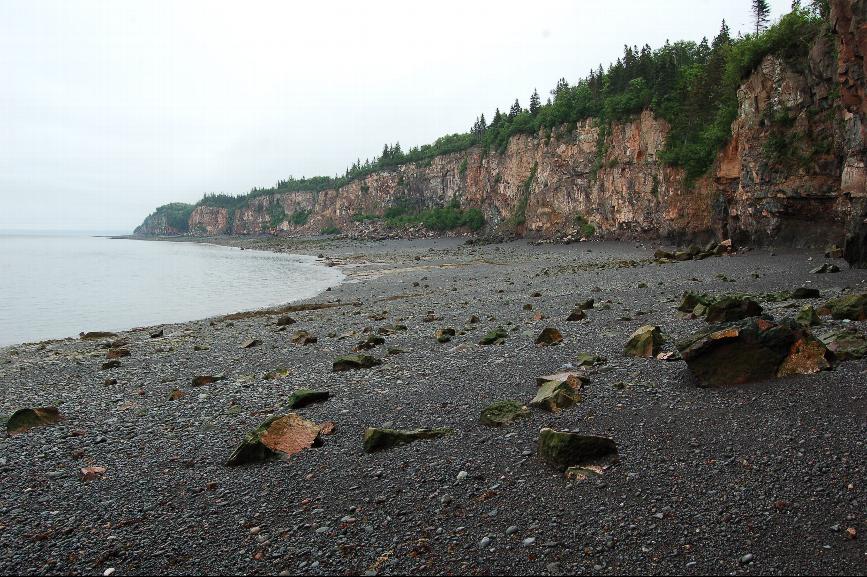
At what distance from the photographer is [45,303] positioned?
33469mm

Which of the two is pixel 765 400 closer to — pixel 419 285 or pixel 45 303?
pixel 419 285

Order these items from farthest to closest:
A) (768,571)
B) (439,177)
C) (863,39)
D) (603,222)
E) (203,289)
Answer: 1. (439,177)
2. (603,222)
3. (203,289)
4. (863,39)
5. (768,571)

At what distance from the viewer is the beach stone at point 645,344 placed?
31.6ft

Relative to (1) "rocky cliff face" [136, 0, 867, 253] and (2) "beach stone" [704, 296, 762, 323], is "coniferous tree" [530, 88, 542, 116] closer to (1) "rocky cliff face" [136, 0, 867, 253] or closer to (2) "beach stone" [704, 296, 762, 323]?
(1) "rocky cliff face" [136, 0, 867, 253]


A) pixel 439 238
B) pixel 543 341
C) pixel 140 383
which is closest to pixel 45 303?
pixel 140 383

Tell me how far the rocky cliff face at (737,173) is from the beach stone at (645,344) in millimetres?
14133

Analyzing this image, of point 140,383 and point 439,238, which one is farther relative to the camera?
point 439,238

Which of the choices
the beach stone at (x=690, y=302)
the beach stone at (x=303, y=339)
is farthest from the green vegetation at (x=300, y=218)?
the beach stone at (x=690, y=302)

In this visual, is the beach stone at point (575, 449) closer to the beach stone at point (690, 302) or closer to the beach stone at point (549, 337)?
the beach stone at point (549, 337)

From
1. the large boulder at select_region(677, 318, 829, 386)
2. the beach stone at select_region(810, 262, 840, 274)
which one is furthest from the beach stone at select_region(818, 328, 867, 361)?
the beach stone at select_region(810, 262, 840, 274)

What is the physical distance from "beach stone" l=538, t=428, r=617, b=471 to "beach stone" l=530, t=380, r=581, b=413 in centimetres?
147

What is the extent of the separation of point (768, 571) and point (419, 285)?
2875cm

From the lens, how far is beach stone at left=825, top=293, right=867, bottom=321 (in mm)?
10367

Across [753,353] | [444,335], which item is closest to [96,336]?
[444,335]
